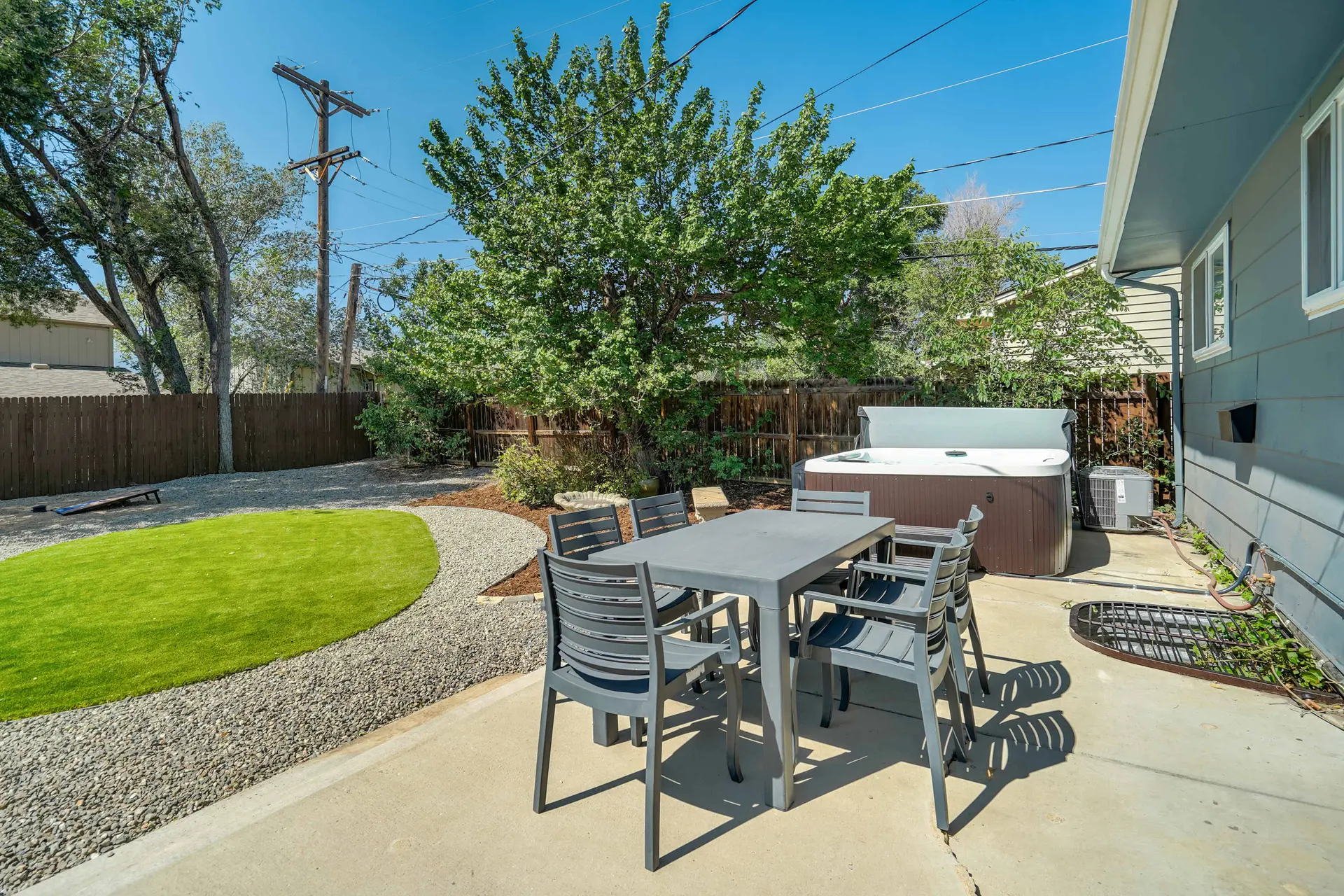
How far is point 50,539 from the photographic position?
663 cm

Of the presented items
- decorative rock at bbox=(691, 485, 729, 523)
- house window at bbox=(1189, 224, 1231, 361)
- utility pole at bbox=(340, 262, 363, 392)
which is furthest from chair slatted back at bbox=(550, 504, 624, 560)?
utility pole at bbox=(340, 262, 363, 392)

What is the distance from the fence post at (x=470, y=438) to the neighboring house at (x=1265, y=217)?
10515 millimetres

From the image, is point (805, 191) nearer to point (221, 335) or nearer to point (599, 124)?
point (599, 124)

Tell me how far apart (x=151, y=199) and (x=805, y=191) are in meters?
12.0

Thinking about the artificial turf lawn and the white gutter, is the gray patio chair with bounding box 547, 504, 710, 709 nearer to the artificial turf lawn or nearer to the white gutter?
the artificial turf lawn

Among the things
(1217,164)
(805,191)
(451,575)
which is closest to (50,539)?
(451,575)

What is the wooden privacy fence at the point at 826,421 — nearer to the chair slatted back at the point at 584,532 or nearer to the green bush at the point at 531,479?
the green bush at the point at 531,479

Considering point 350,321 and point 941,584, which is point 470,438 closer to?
point 350,321

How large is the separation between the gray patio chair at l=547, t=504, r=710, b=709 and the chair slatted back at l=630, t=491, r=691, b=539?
13 cm

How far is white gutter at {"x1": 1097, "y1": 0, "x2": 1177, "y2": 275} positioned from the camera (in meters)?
2.39

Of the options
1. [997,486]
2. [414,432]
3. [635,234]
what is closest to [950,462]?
[997,486]

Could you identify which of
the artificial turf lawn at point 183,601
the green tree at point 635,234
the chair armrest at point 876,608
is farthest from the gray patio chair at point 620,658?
the green tree at point 635,234

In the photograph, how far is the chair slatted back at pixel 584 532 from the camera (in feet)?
9.37

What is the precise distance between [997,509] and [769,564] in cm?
316
